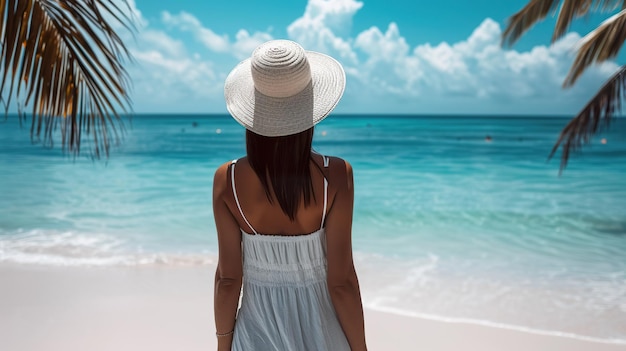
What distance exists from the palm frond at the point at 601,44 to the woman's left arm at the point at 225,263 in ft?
21.4

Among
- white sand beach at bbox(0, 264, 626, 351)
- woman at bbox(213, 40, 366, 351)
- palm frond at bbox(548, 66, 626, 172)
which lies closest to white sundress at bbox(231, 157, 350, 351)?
woman at bbox(213, 40, 366, 351)

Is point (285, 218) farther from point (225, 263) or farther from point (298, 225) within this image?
point (225, 263)

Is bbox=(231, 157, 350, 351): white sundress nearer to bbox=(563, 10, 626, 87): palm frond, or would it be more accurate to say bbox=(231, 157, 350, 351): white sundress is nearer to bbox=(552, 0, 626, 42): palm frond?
bbox=(563, 10, 626, 87): palm frond

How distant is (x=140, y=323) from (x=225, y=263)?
2.85m

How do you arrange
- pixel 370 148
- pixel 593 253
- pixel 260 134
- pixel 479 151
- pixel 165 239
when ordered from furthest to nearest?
pixel 370 148 < pixel 479 151 < pixel 165 239 < pixel 593 253 < pixel 260 134

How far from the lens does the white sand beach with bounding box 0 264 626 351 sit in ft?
12.6

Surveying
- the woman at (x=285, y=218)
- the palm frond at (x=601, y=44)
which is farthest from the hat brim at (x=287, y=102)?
the palm frond at (x=601, y=44)

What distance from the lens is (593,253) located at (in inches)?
261

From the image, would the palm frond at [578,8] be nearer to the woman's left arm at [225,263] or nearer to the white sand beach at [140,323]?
the white sand beach at [140,323]

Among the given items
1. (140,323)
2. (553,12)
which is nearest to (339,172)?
(140,323)

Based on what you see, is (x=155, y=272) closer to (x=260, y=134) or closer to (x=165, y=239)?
(x=165, y=239)

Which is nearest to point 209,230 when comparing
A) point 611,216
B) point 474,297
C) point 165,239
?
point 165,239

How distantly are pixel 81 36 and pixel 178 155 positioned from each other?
18684 mm

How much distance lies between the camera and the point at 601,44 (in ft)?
23.0
